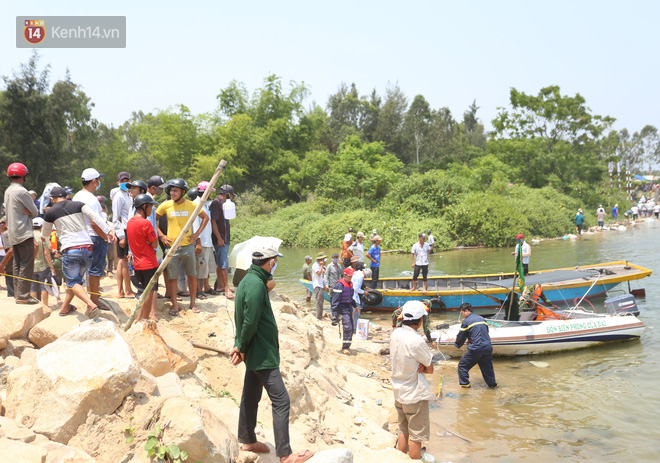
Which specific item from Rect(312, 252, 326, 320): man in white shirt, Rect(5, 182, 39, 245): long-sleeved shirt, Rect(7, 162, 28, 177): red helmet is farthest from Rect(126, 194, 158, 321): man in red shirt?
Rect(312, 252, 326, 320): man in white shirt

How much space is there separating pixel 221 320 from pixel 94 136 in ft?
130

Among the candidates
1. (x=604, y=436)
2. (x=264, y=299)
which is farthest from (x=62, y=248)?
(x=604, y=436)

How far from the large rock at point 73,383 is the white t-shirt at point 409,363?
269 centimetres

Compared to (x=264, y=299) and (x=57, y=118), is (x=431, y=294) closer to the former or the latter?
(x=264, y=299)

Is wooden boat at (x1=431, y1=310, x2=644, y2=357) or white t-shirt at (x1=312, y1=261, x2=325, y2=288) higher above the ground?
white t-shirt at (x1=312, y1=261, x2=325, y2=288)

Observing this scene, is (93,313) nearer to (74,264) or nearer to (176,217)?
(74,264)

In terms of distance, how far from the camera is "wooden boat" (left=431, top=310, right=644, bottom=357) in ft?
36.4

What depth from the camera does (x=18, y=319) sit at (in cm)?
575

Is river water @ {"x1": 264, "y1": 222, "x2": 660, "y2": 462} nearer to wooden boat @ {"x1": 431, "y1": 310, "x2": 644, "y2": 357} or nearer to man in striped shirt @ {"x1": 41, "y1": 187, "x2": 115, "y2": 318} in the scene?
wooden boat @ {"x1": 431, "y1": 310, "x2": 644, "y2": 357}

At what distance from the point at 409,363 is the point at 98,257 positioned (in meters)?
4.28

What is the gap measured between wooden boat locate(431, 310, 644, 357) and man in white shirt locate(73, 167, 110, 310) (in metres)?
7.42

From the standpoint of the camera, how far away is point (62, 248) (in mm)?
6082

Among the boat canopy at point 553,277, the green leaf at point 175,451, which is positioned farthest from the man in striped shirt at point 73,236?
the boat canopy at point 553,277

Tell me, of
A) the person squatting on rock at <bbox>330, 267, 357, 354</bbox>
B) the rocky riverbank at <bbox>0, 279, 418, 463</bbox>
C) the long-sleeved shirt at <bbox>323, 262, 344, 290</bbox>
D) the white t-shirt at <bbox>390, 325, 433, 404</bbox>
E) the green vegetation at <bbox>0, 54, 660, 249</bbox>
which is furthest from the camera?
the green vegetation at <bbox>0, 54, 660, 249</bbox>
